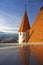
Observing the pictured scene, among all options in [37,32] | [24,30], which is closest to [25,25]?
[24,30]

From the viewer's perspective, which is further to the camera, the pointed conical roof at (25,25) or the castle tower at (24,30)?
the pointed conical roof at (25,25)

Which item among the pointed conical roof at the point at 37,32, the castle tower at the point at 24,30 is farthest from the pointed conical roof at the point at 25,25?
the pointed conical roof at the point at 37,32

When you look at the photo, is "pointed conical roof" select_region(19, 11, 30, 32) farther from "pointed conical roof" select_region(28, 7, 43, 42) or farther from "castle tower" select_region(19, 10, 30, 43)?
"pointed conical roof" select_region(28, 7, 43, 42)

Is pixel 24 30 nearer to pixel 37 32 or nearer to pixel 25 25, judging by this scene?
pixel 25 25

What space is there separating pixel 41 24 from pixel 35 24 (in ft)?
3.57

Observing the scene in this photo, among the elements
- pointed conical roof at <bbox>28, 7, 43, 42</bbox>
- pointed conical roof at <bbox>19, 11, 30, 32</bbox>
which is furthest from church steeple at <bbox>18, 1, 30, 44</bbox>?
pointed conical roof at <bbox>28, 7, 43, 42</bbox>

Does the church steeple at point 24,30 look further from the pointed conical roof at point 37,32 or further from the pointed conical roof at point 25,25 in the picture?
the pointed conical roof at point 37,32

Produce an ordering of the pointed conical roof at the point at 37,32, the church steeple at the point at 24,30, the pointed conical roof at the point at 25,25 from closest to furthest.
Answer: the pointed conical roof at the point at 37,32 → the church steeple at the point at 24,30 → the pointed conical roof at the point at 25,25

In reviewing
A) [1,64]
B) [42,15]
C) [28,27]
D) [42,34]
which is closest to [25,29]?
[28,27]

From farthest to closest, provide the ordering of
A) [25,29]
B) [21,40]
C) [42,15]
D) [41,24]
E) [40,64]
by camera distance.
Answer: [42,15], [41,24], [25,29], [21,40], [40,64]

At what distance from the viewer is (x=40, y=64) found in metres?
2.41

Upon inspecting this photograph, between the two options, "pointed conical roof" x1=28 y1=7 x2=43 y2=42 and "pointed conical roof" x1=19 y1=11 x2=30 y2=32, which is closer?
"pointed conical roof" x1=28 y1=7 x2=43 y2=42

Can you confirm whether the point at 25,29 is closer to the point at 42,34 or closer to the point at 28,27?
the point at 28,27

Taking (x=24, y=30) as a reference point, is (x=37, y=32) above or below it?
below
